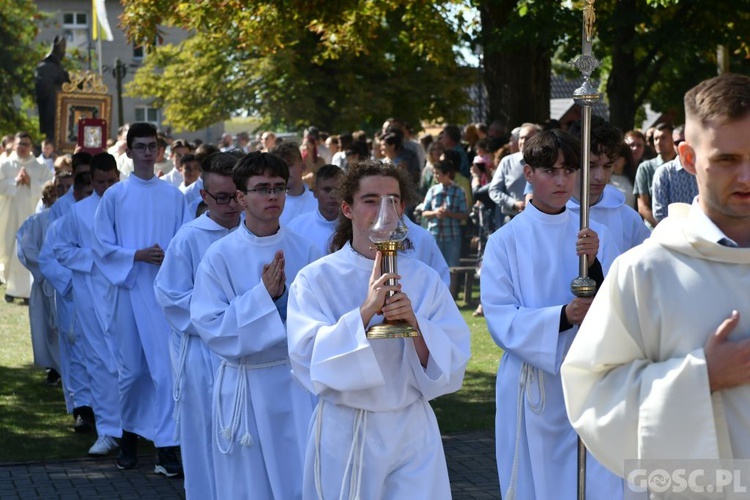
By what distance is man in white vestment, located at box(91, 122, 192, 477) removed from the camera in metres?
9.16

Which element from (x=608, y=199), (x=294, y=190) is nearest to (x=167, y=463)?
(x=294, y=190)

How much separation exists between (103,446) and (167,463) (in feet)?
2.55

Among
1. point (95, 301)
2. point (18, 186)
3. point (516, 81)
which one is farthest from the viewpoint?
point (18, 186)

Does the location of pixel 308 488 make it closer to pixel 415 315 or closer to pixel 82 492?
pixel 415 315

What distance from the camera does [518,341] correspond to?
589 cm

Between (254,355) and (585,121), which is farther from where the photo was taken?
(254,355)

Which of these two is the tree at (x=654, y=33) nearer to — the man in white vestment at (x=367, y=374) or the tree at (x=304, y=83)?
the tree at (x=304, y=83)

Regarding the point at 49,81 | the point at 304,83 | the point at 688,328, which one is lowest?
the point at 688,328

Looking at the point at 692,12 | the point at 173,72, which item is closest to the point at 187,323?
the point at 692,12

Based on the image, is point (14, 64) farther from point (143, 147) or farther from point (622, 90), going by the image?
point (143, 147)

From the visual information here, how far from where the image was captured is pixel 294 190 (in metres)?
10.1

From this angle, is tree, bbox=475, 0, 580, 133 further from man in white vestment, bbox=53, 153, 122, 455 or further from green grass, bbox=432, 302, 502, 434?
man in white vestment, bbox=53, 153, 122, 455

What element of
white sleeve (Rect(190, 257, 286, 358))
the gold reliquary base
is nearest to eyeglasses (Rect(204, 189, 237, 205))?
white sleeve (Rect(190, 257, 286, 358))

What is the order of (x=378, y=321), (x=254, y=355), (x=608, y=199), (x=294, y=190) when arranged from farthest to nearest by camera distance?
(x=294, y=190), (x=608, y=199), (x=254, y=355), (x=378, y=321)
